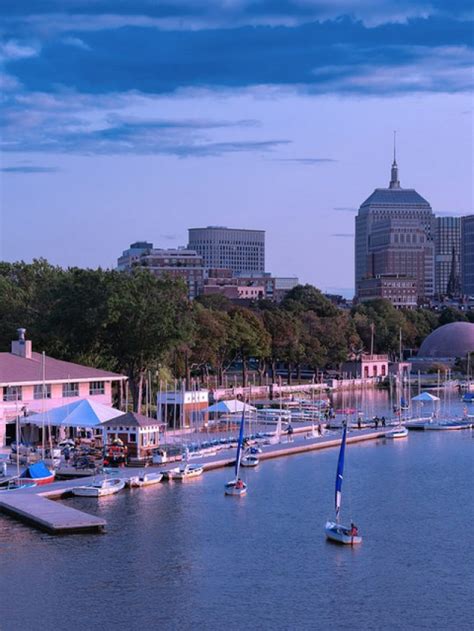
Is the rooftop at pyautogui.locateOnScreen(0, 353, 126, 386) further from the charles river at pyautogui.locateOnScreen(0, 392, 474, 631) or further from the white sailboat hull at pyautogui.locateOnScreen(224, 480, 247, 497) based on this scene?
the white sailboat hull at pyautogui.locateOnScreen(224, 480, 247, 497)

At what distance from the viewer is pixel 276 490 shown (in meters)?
59.1

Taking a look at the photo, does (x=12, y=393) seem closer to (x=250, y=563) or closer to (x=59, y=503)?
(x=59, y=503)

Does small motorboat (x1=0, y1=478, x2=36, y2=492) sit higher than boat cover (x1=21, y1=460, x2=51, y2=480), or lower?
lower

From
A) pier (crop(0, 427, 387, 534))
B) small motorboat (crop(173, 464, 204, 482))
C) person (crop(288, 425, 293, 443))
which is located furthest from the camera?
person (crop(288, 425, 293, 443))

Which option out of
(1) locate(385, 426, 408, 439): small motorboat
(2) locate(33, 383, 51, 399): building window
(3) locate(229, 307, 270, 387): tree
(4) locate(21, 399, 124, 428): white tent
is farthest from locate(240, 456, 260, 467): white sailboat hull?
(3) locate(229, 307, 270, 387): tree

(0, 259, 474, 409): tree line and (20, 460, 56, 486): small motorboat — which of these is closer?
(20, 460, 56, 486): small motorboat

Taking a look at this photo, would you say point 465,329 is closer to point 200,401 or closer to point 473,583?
point 200,401

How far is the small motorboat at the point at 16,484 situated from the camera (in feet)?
184

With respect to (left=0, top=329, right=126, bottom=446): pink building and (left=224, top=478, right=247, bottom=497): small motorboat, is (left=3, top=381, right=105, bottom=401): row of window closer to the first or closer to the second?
(left=0, top=329, right=126, bottom=446): pink building

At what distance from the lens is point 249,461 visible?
67750mm

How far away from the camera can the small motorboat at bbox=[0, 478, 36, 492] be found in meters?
56.1

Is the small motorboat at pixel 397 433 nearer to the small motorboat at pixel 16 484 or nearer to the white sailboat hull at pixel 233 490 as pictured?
the white sailboat hull at pixel 233 490

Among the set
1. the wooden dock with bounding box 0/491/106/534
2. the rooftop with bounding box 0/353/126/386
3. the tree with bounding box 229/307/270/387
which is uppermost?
the tree with bounding box 229/307/270/387

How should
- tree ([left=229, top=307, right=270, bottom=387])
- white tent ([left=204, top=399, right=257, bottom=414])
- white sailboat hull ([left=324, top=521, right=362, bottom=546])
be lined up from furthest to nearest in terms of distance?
tree ([left=229, top=307, right=270, bottom=387]), white tent ([left=204, top=399, right=257, bottom=414]), white sailboat hull ([left=324, top=521, right=362, bottom=546])
